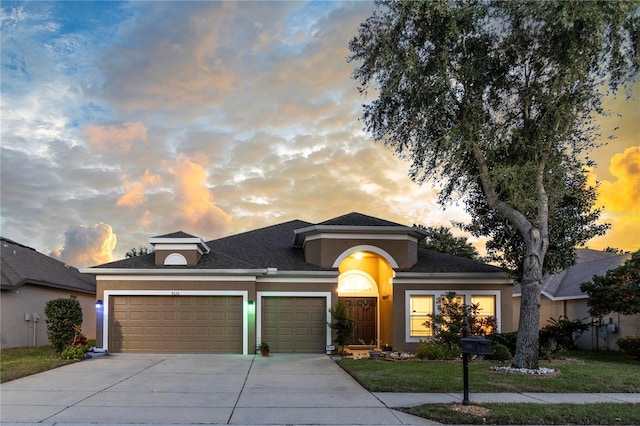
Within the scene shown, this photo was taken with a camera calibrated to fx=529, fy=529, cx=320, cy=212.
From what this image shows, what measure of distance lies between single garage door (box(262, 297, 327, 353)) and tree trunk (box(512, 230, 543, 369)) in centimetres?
704

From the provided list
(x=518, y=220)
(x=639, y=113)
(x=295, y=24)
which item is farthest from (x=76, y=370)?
(x=639, y=113)

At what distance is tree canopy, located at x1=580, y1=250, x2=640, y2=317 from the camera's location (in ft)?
54.4

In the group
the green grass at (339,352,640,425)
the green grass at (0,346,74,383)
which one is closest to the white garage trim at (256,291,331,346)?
the green grass at (339,352,640,425)

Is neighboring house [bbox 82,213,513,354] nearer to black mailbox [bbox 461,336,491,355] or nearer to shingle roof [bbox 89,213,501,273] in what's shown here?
shingle roof [bbox 89,213,501,273]

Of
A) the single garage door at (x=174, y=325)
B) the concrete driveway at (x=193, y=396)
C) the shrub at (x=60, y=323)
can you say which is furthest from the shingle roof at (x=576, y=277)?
the shrub at (x=60, y=323)

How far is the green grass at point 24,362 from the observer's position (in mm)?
12578

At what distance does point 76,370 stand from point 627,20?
1690 centimetres

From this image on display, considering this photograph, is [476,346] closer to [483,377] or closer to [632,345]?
[483,377]

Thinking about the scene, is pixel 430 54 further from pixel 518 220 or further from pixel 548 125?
pixel 518 220

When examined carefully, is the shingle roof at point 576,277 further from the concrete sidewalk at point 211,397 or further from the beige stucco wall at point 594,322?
the concrete sidewalk at point 211,397

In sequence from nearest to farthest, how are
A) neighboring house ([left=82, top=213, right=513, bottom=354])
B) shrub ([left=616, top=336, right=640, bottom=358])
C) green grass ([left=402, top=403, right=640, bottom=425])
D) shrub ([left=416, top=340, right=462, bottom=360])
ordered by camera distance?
green grass ([left=402, top=403, right=640, bottom=425])
shrub ([left=416, top=340, right=462, bottom=360])
shrub ([left=616, top=336, right=640, bottom=358])
neighboring house ([left=82, top=213, right=513, bottom=354])

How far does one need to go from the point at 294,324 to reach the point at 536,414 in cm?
1137

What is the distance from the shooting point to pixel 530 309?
14469 millimetres

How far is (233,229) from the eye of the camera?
27.6 meters
